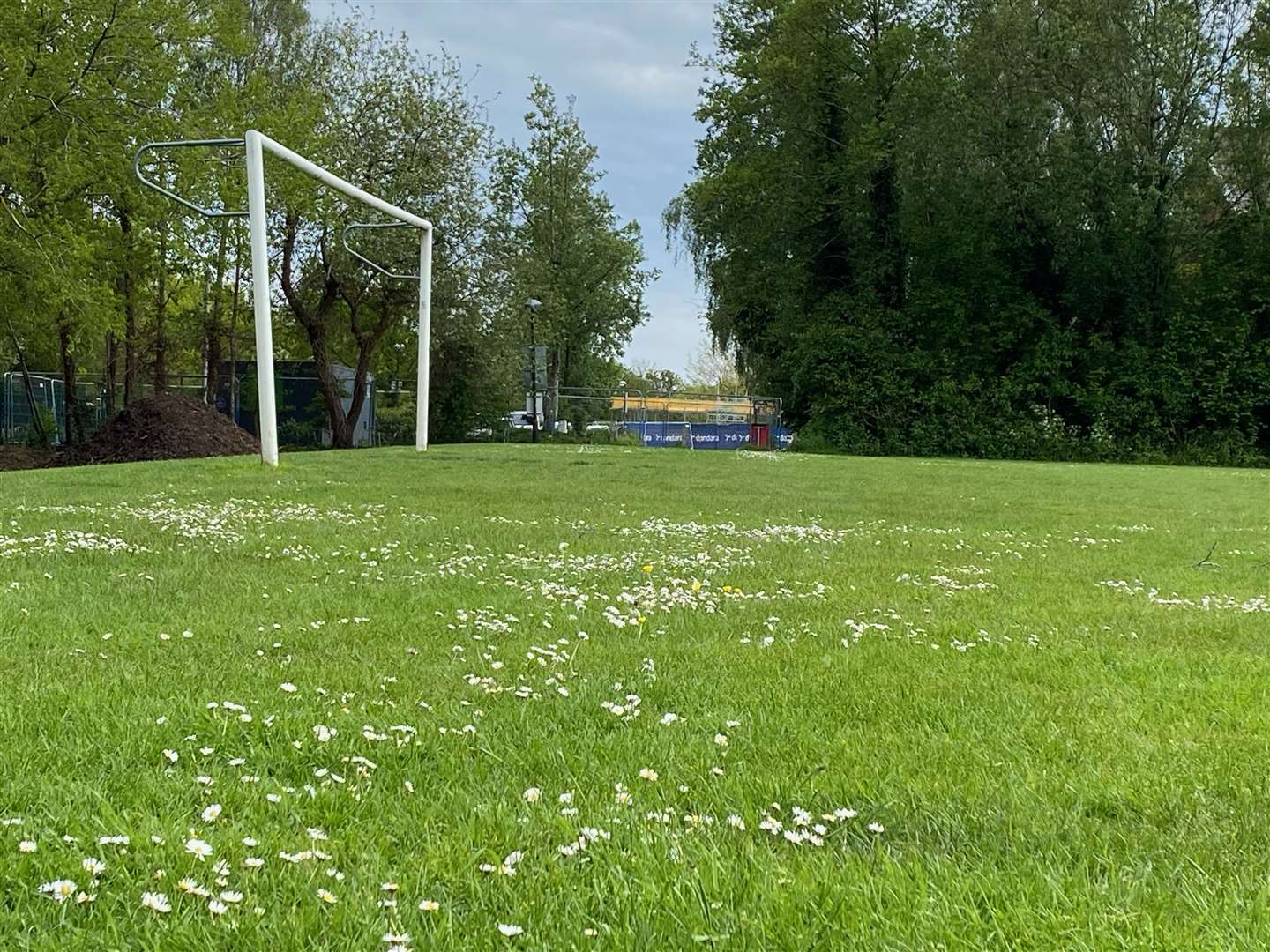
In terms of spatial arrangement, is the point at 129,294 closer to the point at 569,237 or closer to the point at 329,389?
the point at 329,389

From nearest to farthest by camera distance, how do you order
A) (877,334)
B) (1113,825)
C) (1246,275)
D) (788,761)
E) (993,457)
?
1. (1113,825)
2. (788,761)
3. (1246,275)
4. (993,457)
5. (877,334)

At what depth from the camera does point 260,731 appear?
2.57m

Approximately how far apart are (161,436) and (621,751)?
20178 millimetres

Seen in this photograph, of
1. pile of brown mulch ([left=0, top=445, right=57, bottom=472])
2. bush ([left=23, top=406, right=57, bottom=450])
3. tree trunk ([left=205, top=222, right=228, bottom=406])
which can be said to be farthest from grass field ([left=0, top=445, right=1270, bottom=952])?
tree trunk ([left=205, top=222, right=228, bottom=406])

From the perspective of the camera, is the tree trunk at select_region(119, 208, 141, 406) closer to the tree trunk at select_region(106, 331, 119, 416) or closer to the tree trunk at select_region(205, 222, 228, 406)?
the tree trunk at select_region(106, 331, 119, 416)

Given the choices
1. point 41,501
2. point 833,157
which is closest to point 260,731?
point 41,501

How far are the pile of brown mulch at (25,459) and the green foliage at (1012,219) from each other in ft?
75.3

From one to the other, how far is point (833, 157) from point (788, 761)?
3209 cm

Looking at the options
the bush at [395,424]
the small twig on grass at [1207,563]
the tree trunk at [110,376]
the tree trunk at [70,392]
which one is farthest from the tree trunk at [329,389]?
the small twig on grass at [1207,563]

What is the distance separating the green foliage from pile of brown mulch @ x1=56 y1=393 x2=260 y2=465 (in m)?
19.8

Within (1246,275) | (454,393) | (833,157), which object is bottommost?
(454,393)

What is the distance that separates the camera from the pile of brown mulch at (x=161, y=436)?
1939 centimetres

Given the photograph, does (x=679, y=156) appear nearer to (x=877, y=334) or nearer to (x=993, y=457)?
(x=877, y=334)

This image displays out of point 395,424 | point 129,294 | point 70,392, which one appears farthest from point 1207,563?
point 395,424
